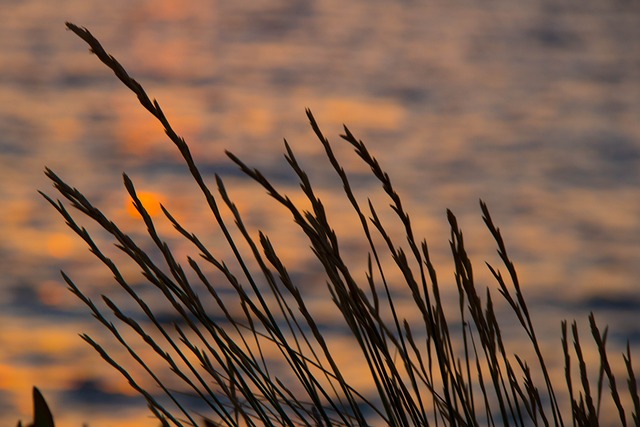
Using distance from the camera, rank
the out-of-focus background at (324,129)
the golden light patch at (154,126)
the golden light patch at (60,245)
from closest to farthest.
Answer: the out-of-focus background at (324,129) → the golden light patch at (60,245) → the golden light patch at (154,126)

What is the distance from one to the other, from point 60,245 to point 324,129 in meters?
1.22

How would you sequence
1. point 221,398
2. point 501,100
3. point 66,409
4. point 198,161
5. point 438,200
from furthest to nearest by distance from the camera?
point 501,100, point 198,161, point 438,200, point 221,398, point 66,409

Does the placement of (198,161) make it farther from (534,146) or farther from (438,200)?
(534,146)

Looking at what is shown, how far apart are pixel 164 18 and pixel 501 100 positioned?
6.64ft

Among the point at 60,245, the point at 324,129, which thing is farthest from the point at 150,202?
the point at 324,129

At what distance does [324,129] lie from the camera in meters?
4.50

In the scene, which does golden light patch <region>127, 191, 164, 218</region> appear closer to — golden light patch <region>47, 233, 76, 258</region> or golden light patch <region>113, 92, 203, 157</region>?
golden light patch <region>47, 233, 76, 258</region>

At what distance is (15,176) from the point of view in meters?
4.16

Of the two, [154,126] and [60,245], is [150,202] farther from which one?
[154,126]

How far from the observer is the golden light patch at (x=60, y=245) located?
367cm

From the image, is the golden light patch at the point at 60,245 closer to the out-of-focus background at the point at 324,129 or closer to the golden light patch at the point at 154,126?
the out-of-focus background at the point at 324,129

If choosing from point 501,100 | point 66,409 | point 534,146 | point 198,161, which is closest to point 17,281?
point 66,409

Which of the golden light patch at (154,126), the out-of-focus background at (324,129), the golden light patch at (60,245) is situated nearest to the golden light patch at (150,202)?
the out-of-focus background at (324,129)

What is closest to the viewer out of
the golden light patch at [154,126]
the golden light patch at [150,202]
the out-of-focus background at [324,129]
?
the out-of-focus background at [324,129]
